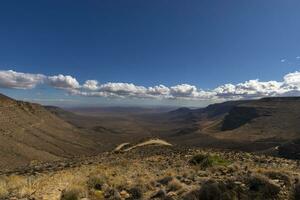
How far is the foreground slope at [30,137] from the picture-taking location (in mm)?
89375

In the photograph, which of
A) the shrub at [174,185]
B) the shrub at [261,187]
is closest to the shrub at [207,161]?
the shrub at [174,185]

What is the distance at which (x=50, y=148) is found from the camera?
116688 mm

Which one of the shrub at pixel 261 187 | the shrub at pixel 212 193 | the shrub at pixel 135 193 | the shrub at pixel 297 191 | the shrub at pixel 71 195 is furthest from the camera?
the shrub at pixel 135 193

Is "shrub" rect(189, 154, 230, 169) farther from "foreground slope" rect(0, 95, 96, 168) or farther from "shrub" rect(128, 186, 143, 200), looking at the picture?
"foreground slope" rect(0, 95, 96, 168)

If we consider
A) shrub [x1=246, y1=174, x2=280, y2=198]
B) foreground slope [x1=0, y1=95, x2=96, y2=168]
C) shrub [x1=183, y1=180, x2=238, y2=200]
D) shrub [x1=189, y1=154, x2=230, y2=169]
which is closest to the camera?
shrub [x1=183, y1=180, x2=238, y2=200]

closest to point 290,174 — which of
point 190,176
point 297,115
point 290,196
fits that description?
point 290,196

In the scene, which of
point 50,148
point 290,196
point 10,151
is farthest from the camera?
point 50,148

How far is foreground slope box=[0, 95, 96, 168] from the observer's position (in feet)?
293

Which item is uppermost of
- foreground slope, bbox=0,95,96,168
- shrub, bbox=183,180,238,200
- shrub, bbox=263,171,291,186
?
shrub, bbox=263,171,291,186

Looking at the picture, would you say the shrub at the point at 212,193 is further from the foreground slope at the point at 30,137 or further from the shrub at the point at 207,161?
the foreground slope at the point at 30,137

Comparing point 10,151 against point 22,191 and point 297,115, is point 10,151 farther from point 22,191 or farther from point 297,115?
point 297,115

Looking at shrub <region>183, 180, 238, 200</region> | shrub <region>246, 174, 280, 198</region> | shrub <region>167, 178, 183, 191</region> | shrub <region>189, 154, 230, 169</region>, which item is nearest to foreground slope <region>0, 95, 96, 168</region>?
shrub <region>189, 154, 230, 169</region>

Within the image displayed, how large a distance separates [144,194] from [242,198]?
3696 mm

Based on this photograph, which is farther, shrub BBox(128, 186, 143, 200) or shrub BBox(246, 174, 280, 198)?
shrub BBox(128, 186, 143, 200)
